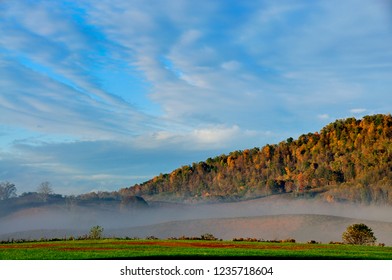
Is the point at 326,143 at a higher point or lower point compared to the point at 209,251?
higher

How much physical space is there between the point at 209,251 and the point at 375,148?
10989 cm

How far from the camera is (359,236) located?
213 ft

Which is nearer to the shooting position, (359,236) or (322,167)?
(359,236)

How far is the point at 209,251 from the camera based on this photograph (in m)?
46.4

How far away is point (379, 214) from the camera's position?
109062mm

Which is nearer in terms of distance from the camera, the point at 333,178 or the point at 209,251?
the point at 209,251

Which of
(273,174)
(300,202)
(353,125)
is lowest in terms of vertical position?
(300,202)

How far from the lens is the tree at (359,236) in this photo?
6462 cm

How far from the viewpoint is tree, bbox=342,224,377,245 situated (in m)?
64.6
